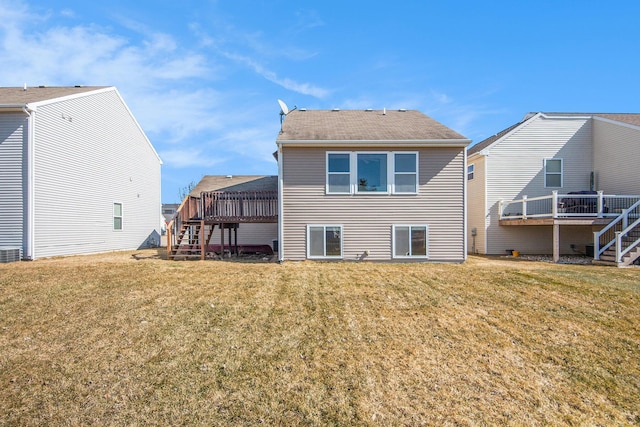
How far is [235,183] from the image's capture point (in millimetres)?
17531

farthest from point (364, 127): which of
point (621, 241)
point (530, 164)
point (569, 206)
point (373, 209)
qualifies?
point (621, 241)

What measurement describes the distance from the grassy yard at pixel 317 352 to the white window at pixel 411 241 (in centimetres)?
295

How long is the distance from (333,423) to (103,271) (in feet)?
26.8

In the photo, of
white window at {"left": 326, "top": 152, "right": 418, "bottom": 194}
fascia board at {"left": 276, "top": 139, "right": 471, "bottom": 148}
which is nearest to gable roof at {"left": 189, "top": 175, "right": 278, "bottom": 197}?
fascia board at {"left": 276, "top": 139, "right": 471, "bottom": 148}

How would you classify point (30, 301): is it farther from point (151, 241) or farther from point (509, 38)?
point (509, 38)

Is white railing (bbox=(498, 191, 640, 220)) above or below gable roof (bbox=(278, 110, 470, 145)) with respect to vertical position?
below

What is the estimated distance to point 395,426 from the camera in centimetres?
374

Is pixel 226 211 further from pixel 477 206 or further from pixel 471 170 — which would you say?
pixel 471 170

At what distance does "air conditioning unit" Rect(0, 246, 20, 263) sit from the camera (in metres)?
10.8

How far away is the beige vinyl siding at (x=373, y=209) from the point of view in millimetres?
11477

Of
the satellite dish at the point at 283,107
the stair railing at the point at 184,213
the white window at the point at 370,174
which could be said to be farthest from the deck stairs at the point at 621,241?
the stair railing at the point at 184,213

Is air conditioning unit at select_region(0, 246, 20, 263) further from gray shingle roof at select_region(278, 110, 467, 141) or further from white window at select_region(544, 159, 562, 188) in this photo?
white window at select_region(544, 159, 562, 188)

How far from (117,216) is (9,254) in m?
5.03

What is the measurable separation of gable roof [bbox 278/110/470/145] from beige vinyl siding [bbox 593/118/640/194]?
701cm
